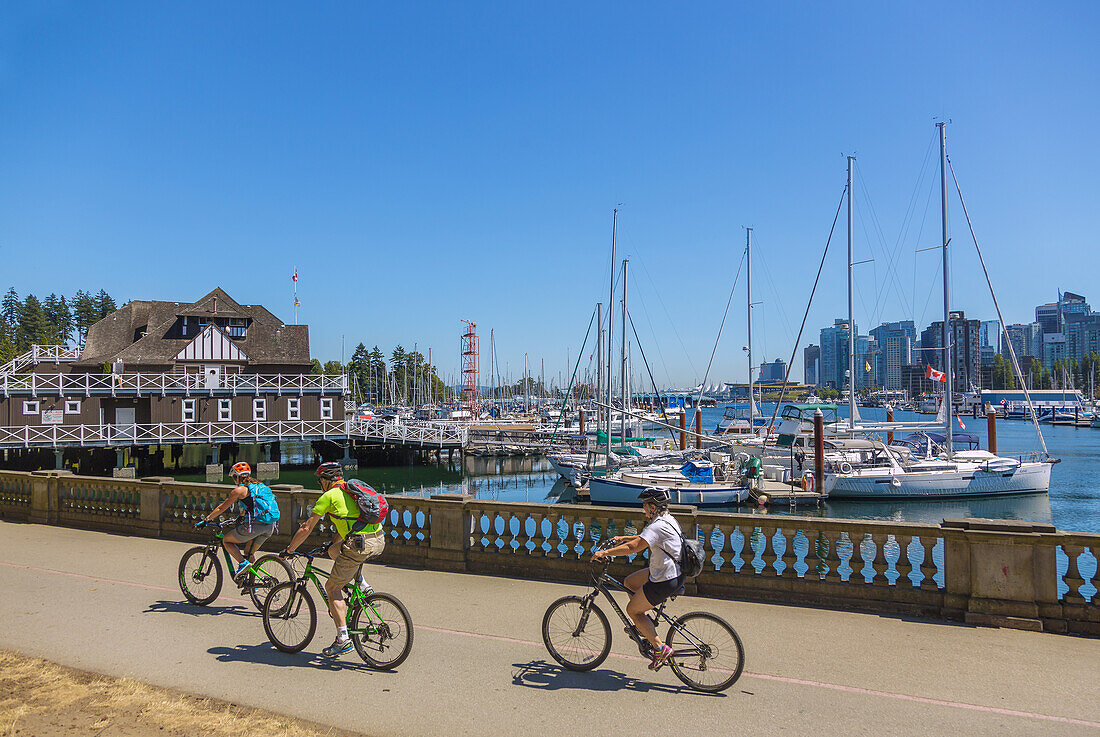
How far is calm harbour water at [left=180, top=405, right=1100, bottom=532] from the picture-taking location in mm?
37438

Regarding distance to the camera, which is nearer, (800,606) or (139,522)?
(800,606)

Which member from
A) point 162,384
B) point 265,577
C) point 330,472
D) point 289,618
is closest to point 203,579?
point 265,577

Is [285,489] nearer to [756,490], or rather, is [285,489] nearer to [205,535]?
[205,535]

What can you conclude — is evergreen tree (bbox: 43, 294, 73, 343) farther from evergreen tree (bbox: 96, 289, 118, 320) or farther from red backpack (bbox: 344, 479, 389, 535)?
red backpack (bbox: 344, 479, 389, 535)

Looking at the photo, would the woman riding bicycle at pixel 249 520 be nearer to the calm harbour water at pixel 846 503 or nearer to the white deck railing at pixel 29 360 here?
the calm harbour water at pixel 846 503

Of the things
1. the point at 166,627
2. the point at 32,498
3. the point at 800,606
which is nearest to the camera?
the point at 166,627

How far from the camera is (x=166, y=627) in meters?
8.35

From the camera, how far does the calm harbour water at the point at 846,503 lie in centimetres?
3744

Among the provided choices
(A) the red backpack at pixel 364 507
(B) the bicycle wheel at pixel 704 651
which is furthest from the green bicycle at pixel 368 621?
(B) the bicycle wheel at pixel 704 651

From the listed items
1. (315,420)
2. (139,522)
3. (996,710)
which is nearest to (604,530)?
(996,710)


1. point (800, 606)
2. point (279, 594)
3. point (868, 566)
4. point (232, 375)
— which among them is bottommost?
point (868, 566)

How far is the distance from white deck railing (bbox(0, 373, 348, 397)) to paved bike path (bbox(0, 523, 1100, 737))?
42.0 m

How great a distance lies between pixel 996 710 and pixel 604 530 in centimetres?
496

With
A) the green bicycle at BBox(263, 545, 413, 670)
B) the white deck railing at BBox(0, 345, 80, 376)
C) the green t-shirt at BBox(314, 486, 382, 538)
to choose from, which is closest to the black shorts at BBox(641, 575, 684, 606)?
the green bicycle at BBox(263, 545, 413, 670)
